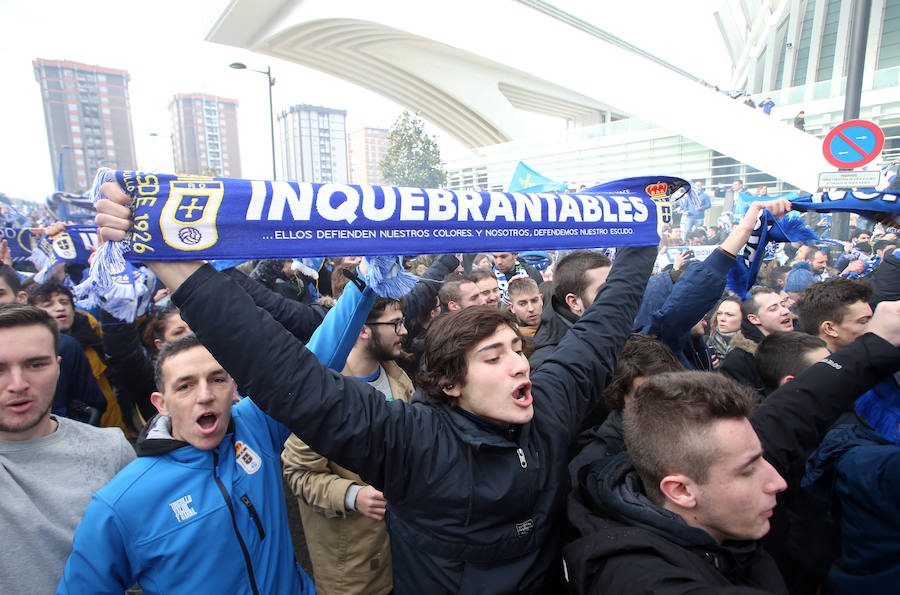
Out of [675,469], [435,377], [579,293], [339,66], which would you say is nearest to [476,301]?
[579,293]

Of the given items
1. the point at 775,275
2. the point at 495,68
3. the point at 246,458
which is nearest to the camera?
the point at 246,458

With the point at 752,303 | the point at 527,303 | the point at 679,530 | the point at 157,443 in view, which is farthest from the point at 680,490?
the point at 752,303

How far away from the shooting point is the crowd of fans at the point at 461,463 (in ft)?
4.07

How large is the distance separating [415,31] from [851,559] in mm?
32377

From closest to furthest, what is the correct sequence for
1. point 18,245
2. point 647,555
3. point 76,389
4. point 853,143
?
1. point 647,555
2. point 76,389
3. point 853,143
4. point 18,245

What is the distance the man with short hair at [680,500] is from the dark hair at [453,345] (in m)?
0.51

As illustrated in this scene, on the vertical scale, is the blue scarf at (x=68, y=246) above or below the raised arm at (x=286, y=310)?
above

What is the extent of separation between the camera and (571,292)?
2.77 metres

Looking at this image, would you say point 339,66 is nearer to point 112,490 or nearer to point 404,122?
point 404,122

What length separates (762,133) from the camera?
17781 mm

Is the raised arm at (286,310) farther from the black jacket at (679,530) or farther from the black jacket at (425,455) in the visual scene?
the black jacket at (679,530)

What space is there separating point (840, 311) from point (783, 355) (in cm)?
51

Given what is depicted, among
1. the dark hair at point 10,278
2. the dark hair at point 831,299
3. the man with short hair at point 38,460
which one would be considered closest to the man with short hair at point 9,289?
the dark hair at point 10,278

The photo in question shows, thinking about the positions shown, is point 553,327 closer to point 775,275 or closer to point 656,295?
point 656,295
